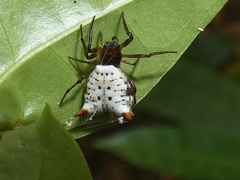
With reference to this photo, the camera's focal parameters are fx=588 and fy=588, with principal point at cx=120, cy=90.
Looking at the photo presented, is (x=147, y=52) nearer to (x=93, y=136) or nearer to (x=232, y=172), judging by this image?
(x=232, y=172)

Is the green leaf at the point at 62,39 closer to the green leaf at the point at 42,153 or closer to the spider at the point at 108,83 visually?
the spider at the point at 108,83

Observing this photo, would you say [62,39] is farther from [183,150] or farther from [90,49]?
[183,150]

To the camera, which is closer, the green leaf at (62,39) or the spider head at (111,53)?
the green leaf at (62,39)

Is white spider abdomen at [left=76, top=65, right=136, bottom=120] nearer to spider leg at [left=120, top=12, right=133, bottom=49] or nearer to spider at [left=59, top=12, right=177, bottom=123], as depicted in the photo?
spider at [left=59, top=12, right=177, bottom=123]

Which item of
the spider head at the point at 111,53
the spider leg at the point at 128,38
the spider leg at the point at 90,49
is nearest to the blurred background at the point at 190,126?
the spider head at the point at 111,53

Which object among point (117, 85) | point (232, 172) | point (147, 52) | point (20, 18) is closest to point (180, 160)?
point (232, 172)

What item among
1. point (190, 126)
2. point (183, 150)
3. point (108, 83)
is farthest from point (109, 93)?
point (190, 126)
